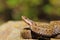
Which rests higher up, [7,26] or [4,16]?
[4,16]

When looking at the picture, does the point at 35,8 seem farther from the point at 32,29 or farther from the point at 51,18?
the point at 32,29

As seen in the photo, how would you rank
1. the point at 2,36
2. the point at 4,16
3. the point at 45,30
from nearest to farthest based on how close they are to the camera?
the point at 45,30 → the point at 2,36 → the point at 4,16

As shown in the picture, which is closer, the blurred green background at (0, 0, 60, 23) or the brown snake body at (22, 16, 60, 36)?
the brown snake body at (22, 16, 60, 36)

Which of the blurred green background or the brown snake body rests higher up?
the blurred green background

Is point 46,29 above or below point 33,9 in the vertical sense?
below

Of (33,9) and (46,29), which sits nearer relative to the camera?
(46,29)

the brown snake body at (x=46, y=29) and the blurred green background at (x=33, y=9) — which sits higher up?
the blurred green background at (x=33, y=9)

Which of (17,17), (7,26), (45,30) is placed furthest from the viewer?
(17,17)

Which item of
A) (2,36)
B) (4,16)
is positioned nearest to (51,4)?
(4,16)
